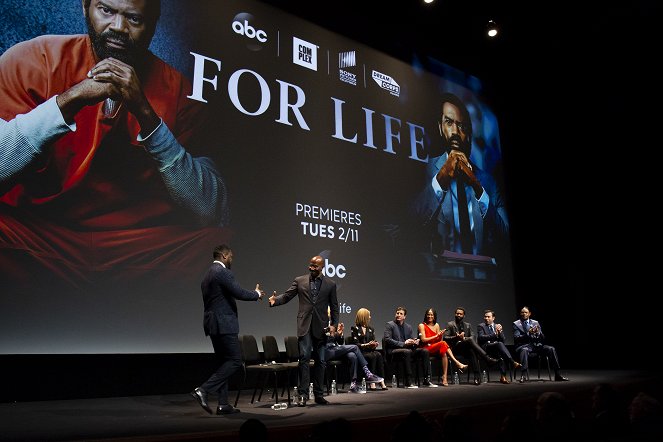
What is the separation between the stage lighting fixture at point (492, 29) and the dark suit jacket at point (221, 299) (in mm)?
6499

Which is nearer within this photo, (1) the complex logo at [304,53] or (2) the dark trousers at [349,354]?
(2) the dark trousers at [349,354]

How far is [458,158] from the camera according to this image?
8680mm

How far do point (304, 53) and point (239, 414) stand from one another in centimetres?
Answer: 488

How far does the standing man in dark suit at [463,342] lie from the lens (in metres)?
6.58

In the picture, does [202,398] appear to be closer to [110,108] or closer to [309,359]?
[309,359]

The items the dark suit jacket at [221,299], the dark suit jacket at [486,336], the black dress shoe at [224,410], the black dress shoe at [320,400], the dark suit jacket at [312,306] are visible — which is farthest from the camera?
the dark suit jacket at [486,336]

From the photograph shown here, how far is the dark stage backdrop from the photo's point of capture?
502cm

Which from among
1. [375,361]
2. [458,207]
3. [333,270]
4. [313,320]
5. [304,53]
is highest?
[304,53]

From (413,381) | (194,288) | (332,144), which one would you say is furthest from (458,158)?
(194,288)

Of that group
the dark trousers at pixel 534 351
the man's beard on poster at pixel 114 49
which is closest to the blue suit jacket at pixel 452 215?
the dark trousers at pixel 534 351

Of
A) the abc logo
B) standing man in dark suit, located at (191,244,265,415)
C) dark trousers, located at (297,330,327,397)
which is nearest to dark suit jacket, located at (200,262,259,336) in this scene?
standing man in dark suit, located at (191,244,265,415)

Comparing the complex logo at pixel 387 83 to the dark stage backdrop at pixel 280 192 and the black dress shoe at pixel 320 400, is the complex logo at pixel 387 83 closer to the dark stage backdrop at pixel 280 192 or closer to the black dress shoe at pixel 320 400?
the dark stage backdrop at pixel 280 192

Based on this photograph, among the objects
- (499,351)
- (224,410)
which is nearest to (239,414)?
(224,410)

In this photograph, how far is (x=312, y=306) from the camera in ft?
15.2
